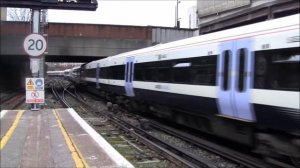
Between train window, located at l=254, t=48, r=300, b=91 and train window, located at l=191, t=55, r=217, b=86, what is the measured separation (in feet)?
6.56

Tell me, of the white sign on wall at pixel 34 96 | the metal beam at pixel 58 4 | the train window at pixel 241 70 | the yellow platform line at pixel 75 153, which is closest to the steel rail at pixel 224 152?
the train window at pixel 241 70

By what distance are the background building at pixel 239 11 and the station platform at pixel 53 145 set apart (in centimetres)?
1135

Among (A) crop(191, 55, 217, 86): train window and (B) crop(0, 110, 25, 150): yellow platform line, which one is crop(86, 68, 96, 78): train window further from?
(A) crop(191, 55, 217, 86): train window

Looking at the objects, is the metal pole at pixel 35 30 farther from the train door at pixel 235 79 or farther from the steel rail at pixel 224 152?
the train door at pixel 235 79

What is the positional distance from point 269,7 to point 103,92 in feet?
38.7

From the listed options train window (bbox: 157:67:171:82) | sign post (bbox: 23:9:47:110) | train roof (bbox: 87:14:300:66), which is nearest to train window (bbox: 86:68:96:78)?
sign post (bbox: 23:9:47:110)

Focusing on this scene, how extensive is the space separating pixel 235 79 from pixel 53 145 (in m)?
3.86

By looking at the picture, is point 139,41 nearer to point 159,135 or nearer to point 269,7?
point 269,7

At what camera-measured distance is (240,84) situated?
9969 millimetres

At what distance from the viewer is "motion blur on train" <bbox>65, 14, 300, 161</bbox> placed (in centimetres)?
845

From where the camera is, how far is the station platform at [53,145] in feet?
26.7

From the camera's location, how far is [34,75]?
15.3m

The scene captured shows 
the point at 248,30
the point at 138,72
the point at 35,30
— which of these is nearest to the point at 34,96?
the point at 35,30

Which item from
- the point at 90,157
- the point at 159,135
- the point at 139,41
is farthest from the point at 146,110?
the point at 139,41
